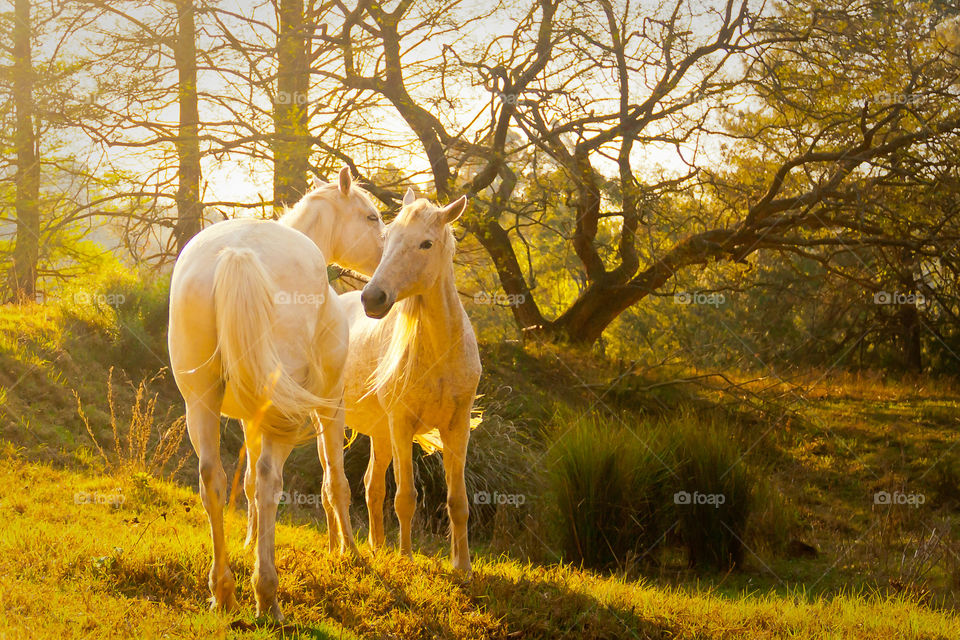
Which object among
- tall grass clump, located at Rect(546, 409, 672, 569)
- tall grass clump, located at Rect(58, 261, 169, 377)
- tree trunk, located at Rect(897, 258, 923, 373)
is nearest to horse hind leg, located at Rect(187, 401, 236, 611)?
tall grass clump, located at Rect(546, 409, 672, 569)

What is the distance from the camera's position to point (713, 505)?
613cm

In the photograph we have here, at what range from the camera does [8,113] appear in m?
12.1

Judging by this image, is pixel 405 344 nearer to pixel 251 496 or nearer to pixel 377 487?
pixel 377 487

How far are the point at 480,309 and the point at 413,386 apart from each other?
1851 cm

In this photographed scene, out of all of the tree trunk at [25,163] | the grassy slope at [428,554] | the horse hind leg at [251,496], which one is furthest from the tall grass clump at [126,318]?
the horse hind leg at [251,496]

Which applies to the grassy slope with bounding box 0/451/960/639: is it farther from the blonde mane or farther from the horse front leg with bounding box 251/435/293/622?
the blonde mane

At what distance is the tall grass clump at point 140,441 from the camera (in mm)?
6242

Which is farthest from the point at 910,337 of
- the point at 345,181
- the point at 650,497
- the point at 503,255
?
the point at 345,181

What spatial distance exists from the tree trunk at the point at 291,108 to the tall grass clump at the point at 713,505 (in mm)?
5273

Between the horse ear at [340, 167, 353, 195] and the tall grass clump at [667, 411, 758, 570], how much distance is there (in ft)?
11.2

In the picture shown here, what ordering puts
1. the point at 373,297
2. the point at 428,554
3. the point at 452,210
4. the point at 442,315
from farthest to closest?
1. the point at 428,554
2. the point at 442,315
3. the point at 452,210
4. the point at 373,297

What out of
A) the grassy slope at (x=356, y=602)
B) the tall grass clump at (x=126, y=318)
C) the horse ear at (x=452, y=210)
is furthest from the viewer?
the tall grass clump at (x=126, y=318)

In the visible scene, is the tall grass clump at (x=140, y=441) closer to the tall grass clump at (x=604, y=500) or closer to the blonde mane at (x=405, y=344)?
the blonde mane at (x=405, y=344)

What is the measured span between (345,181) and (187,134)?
5.68 metres
